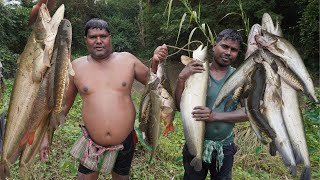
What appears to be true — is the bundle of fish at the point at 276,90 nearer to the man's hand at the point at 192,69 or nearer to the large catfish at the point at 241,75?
the large catfish at the point at 241,75

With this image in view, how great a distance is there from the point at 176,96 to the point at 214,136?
47 cm

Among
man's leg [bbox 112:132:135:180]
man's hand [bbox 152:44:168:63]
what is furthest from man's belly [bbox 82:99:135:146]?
man's hand [bbox 152:44:168:63]

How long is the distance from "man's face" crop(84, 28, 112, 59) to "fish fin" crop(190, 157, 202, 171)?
118 cm

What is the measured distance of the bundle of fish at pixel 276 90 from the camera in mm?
2598

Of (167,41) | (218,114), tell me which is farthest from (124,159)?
(167,41)

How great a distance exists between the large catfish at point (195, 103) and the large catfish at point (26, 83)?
3.70 ft

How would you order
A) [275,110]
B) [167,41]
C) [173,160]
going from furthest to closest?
[167,41] → [173,160] → [275,110]

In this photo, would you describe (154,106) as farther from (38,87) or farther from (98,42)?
(38,87)

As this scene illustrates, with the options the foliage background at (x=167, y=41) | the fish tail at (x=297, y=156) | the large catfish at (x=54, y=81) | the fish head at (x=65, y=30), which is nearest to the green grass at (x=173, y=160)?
the foliage background at (x=167, y=41)

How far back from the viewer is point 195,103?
296cm

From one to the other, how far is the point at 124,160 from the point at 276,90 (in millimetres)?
1512

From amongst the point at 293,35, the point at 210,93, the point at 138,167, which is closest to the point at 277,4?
the point at 293,35

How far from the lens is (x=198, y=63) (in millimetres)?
2957

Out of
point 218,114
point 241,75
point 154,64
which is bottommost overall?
point 218,114
